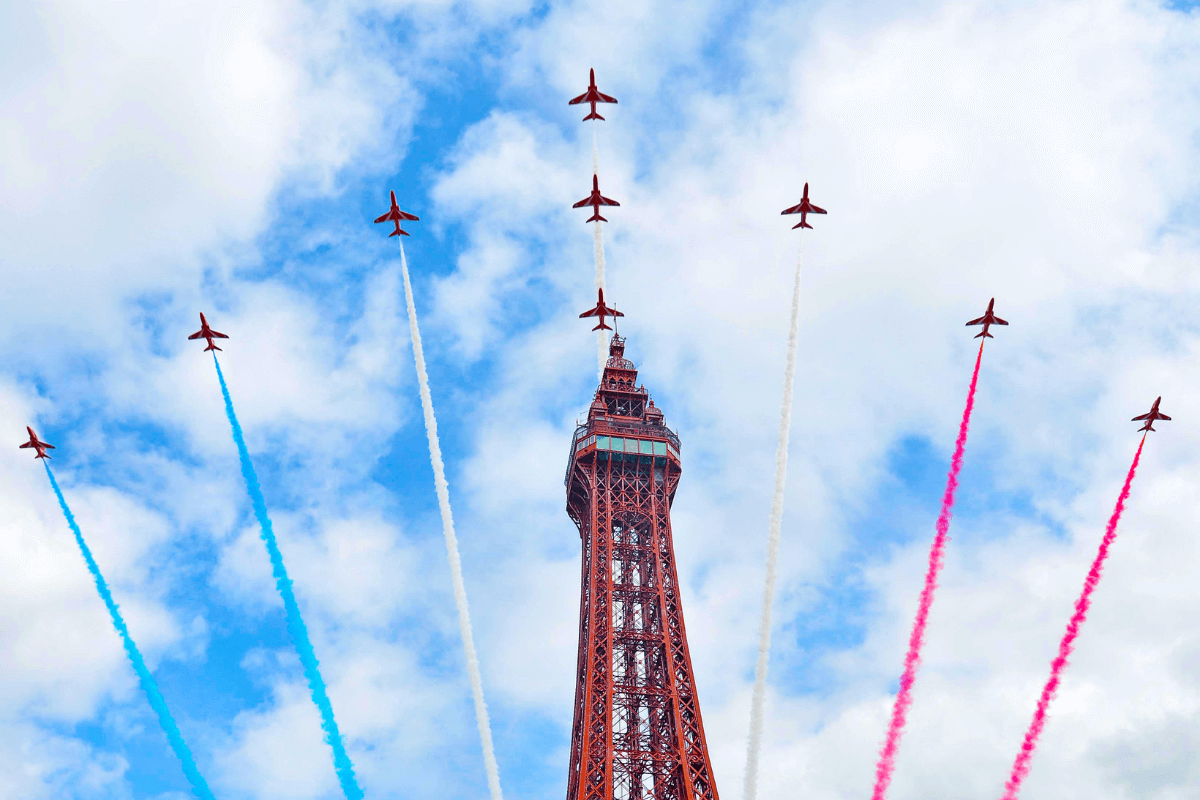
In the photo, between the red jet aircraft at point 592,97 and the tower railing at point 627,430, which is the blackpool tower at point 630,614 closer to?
the tower railing at point 627,430

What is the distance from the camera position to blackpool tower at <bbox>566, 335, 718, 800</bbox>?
119000 millimetres

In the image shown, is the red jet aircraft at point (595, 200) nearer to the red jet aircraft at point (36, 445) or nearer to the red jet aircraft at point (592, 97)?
the red jet aircraft at point (592, 97)

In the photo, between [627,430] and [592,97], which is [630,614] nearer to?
[627,430]

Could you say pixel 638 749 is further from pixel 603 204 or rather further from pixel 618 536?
pixel 603 204

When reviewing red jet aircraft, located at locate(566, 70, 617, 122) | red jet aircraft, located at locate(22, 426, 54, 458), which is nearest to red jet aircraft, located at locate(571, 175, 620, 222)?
→ red jet aircraft, located at locate(566, 70, 617, 122)

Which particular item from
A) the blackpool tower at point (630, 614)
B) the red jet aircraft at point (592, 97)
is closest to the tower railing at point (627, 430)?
the blackpool tower at point (630, 614)

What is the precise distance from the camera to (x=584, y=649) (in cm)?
13150

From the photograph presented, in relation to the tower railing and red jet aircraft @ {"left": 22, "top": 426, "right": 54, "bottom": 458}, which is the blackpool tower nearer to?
the tower railing

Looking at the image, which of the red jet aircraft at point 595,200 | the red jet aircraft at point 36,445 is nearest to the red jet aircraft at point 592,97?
the red jet aircraft at point 595,200

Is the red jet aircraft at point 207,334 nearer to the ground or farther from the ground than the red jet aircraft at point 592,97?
nearer to the ground

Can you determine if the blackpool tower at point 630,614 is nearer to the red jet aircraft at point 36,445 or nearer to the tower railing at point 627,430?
the tower railing at point 627,430

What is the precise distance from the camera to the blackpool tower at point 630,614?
390ft

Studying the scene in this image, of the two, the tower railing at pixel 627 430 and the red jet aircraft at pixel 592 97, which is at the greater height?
the red jet aircraft at pixel 592 97

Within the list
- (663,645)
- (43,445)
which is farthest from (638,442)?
(43,445)
